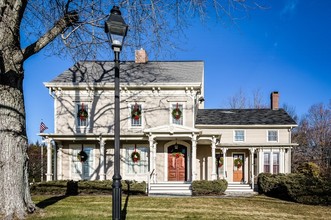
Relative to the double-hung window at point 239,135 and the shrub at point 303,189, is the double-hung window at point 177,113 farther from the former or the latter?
the shrub at point 303,189

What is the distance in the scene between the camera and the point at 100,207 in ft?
31.9

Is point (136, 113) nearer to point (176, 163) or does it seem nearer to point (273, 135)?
point (176, 163)

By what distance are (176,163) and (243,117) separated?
7.75 m

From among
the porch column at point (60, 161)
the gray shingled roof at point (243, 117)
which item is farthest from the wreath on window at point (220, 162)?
the porch column at point (60, 161)

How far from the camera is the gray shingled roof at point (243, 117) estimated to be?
76.1 feet

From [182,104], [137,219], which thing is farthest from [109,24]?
[182,104]

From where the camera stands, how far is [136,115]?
63.3ft

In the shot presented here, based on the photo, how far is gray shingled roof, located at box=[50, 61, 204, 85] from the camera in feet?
64.2

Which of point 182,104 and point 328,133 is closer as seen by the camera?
point 182,104

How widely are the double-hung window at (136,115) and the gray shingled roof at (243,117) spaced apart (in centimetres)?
552

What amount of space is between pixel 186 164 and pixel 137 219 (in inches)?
460

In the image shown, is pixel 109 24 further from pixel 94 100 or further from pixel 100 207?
pixel 94 100

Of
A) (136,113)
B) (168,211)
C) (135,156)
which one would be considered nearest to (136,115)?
(136,113)

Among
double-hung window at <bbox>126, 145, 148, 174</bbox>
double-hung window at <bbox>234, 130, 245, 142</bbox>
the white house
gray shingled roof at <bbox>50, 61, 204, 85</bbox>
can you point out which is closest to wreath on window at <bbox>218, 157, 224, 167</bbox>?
double-hung window at <bbox>234, 130, 245, 142</bbox>
